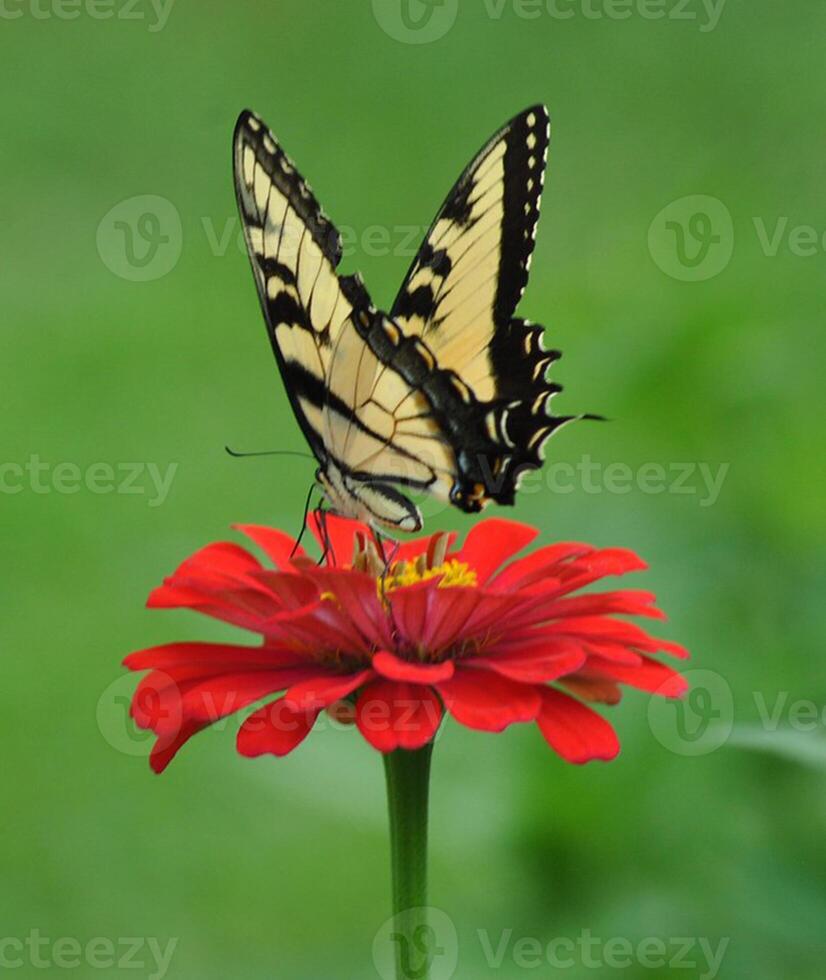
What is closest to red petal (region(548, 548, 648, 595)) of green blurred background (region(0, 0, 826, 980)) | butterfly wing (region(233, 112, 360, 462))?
green blurred background (region(0, 0, 826, 980))

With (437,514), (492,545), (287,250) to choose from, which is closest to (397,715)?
(492,545)

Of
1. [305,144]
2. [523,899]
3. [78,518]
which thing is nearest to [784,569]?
[523,899]

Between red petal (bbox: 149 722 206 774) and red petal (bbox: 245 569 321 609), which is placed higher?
red petal (bbox: 245 569 321 609)

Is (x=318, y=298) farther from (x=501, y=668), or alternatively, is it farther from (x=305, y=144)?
(x=305, y=144)

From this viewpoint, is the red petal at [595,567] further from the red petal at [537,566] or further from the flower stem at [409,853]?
the flower stem at [409,853]

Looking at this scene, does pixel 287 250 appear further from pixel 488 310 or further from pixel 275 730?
pixel 275 730

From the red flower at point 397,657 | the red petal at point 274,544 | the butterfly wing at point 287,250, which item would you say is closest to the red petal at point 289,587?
the red flower at point 397,657

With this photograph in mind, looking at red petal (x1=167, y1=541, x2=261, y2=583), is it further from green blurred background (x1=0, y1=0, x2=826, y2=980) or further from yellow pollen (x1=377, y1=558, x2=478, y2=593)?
green blurred background (x1=0, y1=0, x2=826, y2=980)
